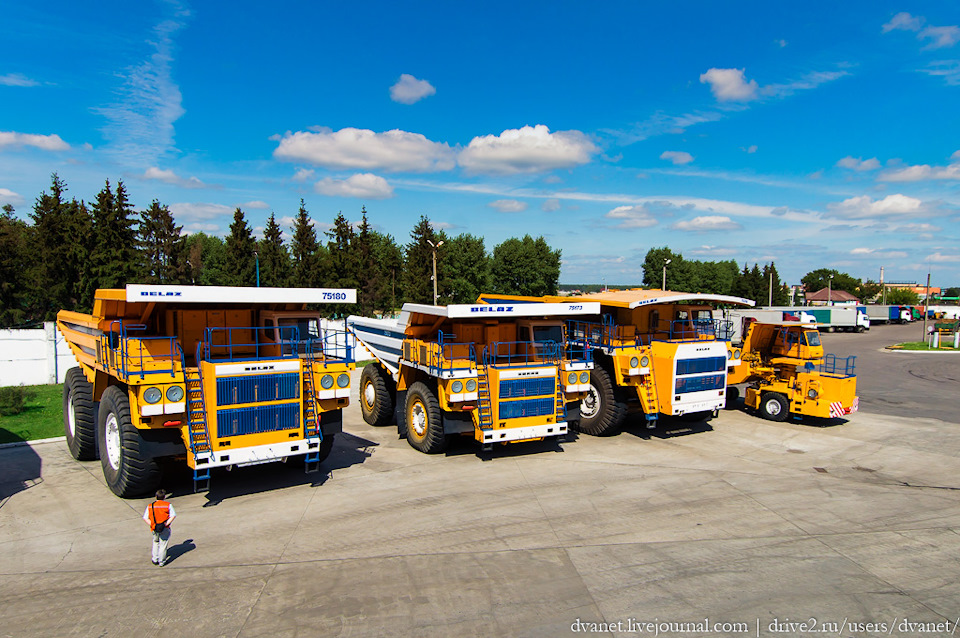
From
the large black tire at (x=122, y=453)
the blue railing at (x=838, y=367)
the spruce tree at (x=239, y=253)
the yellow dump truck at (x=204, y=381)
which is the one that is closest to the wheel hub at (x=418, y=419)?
the yellow dump truck at (x=204, y=381)

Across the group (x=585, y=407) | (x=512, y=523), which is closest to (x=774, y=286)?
(x=585, y=407)

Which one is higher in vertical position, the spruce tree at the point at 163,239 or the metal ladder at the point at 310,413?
the spruce tree at the point at 163,239

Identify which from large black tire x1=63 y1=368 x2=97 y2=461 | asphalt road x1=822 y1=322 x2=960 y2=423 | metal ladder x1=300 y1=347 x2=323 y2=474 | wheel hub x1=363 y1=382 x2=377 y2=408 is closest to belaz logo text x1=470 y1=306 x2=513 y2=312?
metal ladder x1=300 y1=347 x2=323 y2=474

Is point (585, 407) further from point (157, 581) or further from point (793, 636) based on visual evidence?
point (157, 581)

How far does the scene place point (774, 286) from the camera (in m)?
79.5

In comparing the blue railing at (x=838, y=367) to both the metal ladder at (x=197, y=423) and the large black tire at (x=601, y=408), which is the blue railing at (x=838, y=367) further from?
the metal ladder at (x=197, y=423)

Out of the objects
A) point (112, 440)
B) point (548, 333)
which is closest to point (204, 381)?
point (112, 440)

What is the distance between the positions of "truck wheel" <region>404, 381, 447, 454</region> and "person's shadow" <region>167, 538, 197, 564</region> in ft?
17.2

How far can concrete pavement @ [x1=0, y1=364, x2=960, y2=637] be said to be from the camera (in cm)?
600

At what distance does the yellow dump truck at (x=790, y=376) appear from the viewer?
1540 centimetres

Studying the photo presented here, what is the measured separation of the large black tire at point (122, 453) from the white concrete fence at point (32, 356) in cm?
1279

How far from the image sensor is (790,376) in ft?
54.1

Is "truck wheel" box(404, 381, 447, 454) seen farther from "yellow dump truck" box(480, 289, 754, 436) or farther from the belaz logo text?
"yellow dump truck" box(480, 289, 754, 436)

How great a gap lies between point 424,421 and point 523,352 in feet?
9.24
